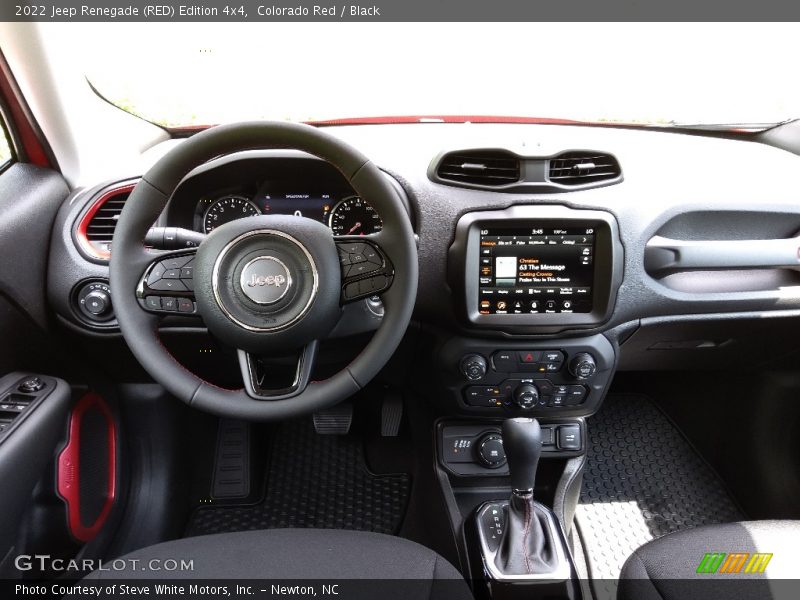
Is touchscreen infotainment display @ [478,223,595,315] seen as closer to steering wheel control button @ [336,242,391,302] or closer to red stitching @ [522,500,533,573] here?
steering wheel control button @ [336,242,391,302]

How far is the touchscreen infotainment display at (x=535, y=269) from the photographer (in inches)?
59.1

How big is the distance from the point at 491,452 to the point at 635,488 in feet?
2.22

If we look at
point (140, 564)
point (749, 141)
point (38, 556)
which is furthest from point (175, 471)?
point (749, 141)

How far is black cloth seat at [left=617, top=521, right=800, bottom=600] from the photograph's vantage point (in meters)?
1.10

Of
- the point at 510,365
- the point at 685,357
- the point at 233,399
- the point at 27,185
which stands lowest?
the point at 685,357

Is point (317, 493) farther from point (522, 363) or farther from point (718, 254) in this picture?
point (718, 254)

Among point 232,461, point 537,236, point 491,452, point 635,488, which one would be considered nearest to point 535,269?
point 537,236

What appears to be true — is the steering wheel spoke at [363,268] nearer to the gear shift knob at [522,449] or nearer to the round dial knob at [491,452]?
the gear shift knob at [522,449]

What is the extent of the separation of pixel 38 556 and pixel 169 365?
77 cm

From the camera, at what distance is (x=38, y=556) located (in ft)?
4.96

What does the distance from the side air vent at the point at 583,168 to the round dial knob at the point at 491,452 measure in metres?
0.74

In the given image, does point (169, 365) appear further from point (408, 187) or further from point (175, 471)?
point (175, 471)

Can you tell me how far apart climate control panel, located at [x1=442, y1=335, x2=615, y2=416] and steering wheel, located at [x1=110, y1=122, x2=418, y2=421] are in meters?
0.51

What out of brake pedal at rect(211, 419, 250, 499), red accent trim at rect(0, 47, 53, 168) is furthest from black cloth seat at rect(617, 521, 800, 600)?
red accent trim at rect(0, 47, 53, 168)
